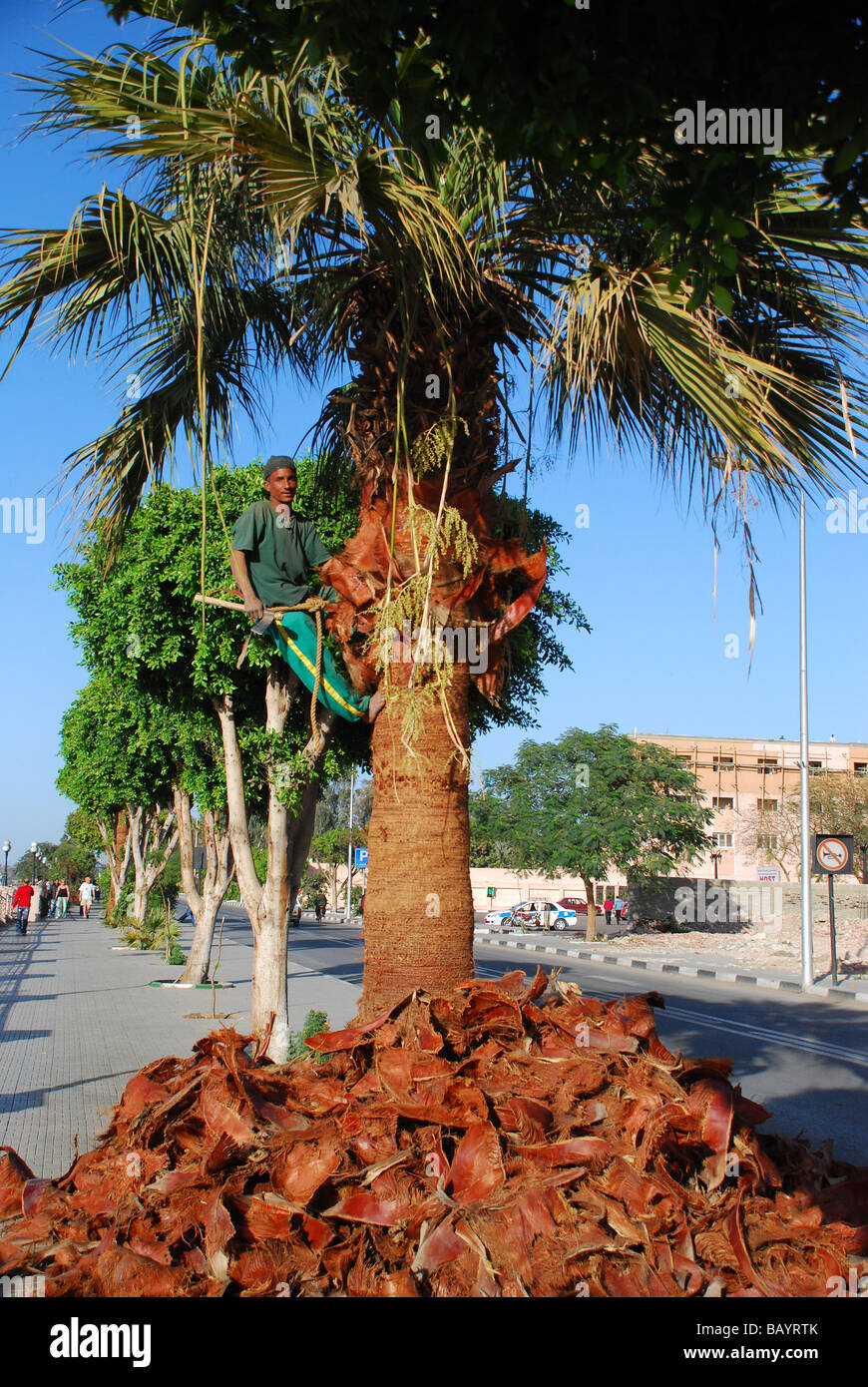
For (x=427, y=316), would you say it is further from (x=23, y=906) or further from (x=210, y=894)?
(x=23, y=906)

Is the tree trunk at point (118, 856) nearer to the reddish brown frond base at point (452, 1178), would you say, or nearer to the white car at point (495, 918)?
the white car at point (495, 918)

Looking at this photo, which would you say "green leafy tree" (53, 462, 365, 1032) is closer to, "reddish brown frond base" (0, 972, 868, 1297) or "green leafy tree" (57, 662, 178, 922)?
"green leafy tree" (57, 662, 178, 922)

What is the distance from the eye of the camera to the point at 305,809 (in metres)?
9.73

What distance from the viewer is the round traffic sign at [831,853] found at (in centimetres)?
1781

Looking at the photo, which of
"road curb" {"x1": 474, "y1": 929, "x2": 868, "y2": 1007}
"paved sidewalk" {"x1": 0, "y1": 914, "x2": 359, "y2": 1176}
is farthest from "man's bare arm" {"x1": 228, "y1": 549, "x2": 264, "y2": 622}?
"road curb" {"x1": 474, "y1": 929, "x2": 868, "y2": 1007}

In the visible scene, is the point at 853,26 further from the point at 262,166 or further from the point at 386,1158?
the point at 386,1158

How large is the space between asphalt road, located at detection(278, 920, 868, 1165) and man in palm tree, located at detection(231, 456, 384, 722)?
322cm

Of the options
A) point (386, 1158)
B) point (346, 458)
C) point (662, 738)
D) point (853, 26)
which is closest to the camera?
point (853, 26)

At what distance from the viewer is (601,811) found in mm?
34469

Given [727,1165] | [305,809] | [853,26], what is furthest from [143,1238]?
[305,809]

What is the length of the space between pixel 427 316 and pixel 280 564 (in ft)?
5.19
